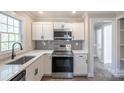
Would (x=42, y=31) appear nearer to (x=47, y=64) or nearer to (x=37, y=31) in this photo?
(x=37, y=31)

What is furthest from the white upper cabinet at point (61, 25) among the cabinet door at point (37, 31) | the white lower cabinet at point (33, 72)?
the white lower cabinet at point (33, 72)

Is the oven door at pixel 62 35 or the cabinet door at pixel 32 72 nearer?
the cabinet door at pixel 32 72

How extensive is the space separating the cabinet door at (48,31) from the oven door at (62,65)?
101cm

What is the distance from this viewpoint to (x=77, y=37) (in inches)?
216

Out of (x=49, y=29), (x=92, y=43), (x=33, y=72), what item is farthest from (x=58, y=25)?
(x=33, y=72)

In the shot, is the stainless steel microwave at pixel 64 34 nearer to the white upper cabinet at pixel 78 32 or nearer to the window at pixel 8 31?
the white upper cabinet at pixel 78 32

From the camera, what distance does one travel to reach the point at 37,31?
5.54 m

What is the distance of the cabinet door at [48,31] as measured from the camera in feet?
18.0

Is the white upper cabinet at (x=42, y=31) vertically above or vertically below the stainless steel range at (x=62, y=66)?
above

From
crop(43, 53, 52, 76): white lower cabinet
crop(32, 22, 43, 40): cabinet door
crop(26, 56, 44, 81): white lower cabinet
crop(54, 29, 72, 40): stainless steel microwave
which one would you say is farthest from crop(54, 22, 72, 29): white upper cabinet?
crop(26, 56, 44, 81): white lower cabinet
